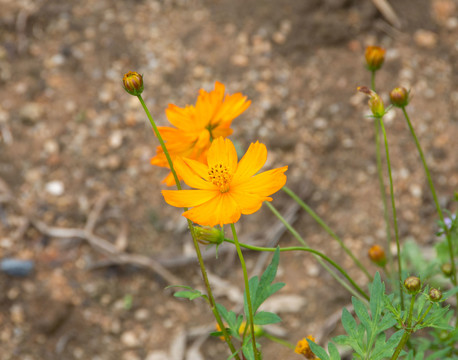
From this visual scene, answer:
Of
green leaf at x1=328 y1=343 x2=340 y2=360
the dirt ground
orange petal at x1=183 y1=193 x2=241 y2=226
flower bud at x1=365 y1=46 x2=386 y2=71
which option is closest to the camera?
orange petal at x1=183 y1=193 x2=241 y2=226

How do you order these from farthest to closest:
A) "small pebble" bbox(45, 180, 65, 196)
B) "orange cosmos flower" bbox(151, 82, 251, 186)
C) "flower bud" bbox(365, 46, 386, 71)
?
"small pebble" bbox(45, 180, 65, 196) → "flower bud" bbox(365, 46, 386, 71) → "orange cosmos flower" bbox(151, 82, 251, 186)

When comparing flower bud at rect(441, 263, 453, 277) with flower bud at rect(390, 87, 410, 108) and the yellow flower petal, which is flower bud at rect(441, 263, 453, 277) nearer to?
flower bud at rect(390, 87, 410, 108)

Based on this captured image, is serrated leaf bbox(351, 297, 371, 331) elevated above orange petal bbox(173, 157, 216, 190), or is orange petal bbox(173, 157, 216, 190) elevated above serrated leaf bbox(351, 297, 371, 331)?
orange petal bbox(173, 157, 216, 190)

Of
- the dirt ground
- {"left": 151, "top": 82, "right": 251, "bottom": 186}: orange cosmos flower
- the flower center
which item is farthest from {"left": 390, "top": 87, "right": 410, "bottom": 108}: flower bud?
the dirt ground

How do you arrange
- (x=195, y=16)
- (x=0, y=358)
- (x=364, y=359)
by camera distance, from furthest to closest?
(x=195, y=16) < (x=0, y=358) < (x=364, y=359)

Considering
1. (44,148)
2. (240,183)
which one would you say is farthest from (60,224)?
(240,183)

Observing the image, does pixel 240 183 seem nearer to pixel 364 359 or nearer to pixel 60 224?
pixel 364 359

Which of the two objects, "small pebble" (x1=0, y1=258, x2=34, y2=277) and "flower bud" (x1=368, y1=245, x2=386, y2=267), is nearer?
"flower bud" (x1=368, y1=245, x2=386, y2=267)

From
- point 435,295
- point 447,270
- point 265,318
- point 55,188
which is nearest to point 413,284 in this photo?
point 435,295

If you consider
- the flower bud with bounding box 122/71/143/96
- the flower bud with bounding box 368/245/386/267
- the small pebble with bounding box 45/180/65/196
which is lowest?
the small pebble with bounding box 45/180/65/196
